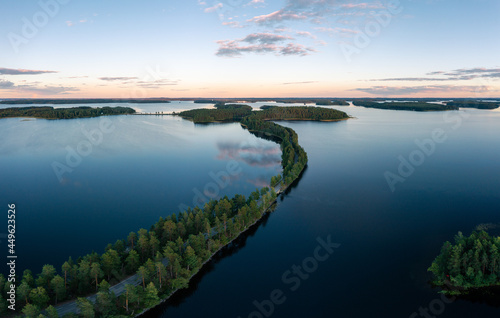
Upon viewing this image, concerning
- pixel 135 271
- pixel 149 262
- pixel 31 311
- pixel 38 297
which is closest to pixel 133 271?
pixel 135 271

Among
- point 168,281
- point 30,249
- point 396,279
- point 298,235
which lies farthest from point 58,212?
point 396,279

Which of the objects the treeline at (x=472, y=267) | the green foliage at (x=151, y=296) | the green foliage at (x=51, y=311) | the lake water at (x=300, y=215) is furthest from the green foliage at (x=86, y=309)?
the treeline at (x=472, y=267)

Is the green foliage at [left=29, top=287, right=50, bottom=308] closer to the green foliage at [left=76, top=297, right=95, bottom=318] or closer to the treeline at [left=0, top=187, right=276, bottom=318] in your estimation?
the treeline at [left=0, top=187, right=276, bottom=318]

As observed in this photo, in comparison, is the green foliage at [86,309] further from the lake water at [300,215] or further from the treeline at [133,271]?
the lake water at [300,215]

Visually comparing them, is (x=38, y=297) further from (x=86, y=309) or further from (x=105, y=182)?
(x=105, y=182)

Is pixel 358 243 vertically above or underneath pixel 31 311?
underneath
